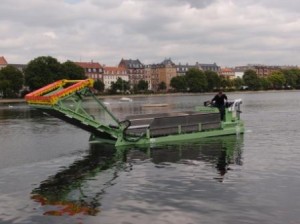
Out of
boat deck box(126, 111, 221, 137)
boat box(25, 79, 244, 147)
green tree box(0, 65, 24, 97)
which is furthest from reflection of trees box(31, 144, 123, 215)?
green tree box(0, 65, 24, 97)

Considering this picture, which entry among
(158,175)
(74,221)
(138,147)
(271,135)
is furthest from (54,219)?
(271,135)

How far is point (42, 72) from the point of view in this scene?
166m

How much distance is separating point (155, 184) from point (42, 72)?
157085mm

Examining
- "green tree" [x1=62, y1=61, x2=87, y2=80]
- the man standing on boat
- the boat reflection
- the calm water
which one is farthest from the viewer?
"green tree" [x1=62, y1=61, x2=87, y2=80]

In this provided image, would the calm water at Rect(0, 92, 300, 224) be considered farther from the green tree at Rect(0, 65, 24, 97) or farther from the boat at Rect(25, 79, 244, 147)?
the green tree at Rect(0, 65, 24, 97)

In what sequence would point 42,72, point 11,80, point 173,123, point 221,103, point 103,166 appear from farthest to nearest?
1. point 11,80
2. point 42,72
3. point 221,103
4. point 173,123
5. point 103,166

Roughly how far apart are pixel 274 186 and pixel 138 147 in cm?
1066

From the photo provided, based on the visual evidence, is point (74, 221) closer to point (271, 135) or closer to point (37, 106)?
point (37, 106)

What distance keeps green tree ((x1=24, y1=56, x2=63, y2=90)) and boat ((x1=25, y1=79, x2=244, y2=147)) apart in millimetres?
141909

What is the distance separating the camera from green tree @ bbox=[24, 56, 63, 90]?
540 ft

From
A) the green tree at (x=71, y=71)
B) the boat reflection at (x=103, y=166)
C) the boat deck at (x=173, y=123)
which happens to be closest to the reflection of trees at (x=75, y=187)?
the boat reflection at (x=103, y=166)

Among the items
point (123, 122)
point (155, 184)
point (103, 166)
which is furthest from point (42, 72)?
point (155, 184)

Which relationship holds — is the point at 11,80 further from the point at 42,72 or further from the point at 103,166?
the point at 103,166

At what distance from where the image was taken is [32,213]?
40.7 feet
